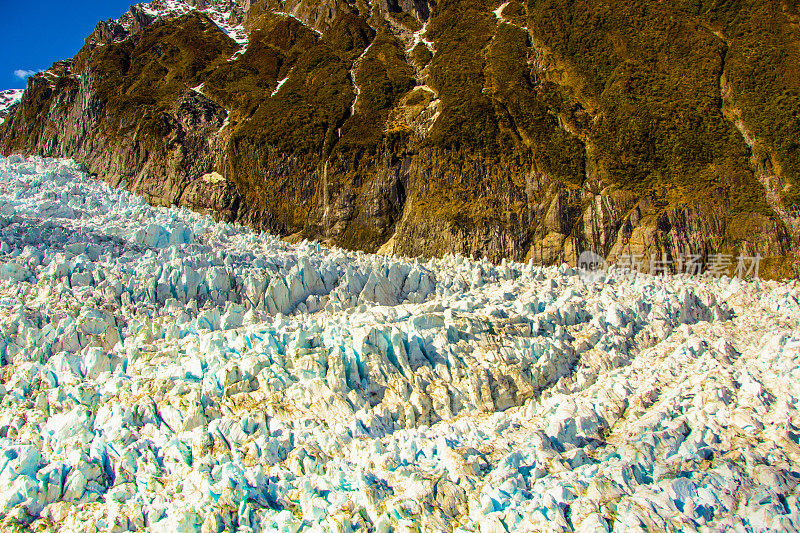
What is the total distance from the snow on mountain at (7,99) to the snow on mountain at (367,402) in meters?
102

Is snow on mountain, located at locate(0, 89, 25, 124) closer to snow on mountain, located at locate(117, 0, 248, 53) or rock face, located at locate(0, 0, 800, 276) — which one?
snow on mountain, located at locate(117, 0, 248, 53)

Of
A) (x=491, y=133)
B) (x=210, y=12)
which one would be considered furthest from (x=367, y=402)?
(x=210, y=12)

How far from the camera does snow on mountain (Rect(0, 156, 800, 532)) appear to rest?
55.4ft

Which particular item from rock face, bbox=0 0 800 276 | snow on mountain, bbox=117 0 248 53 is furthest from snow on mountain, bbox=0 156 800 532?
Result: snow on mountain, bbox=117 0 248 53

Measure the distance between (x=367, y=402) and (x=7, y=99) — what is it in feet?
465

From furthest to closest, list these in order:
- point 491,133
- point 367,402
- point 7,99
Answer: point 7,99 → point 491,133 → point 367,402

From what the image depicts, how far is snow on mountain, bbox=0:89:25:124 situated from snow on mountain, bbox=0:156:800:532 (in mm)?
102243

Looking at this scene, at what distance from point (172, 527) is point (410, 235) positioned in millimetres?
42425

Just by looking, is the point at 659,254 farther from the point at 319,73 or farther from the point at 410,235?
the point at 319,73

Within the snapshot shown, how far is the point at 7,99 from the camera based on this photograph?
12006 cm

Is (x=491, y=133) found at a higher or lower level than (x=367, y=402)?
higher

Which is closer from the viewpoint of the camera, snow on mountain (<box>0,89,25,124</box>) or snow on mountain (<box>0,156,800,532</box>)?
snow on mountain (<box>0,156,800,532</box>)

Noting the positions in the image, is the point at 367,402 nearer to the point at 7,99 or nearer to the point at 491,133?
the point at 491,133

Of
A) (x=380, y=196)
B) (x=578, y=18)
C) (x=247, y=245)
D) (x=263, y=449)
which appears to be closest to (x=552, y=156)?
(x=380, y=196)
